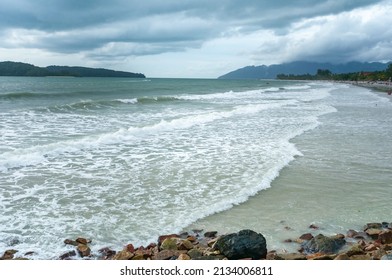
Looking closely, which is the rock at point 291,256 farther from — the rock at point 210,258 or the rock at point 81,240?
the rock at point 81,240

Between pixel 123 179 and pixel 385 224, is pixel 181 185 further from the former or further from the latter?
pixel 385 224

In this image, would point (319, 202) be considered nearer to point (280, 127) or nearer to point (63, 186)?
point (63, 186)

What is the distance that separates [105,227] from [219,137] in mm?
9987

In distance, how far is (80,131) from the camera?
17406mm

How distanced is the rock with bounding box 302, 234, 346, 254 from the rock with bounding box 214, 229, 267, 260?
92 cm

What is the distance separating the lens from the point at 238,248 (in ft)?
17.1

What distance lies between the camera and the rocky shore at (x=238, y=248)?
521 centimetres

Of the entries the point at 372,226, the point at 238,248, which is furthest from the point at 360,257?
the point at 372,226

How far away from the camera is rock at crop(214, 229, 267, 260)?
520cm

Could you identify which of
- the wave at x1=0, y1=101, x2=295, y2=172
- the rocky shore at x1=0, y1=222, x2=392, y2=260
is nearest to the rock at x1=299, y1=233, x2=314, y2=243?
the rocky shore at x1=0, y1=222, x2=392, y2=260

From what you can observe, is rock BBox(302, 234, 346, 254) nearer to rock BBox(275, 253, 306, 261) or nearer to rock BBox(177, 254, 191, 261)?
rock BBox(275, 253, 306, 261)

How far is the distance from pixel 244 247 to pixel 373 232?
267cm

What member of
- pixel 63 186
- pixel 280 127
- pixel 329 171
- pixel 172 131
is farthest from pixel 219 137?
pixel 63 186
